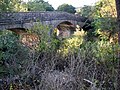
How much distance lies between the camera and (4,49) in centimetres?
801

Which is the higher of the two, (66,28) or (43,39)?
(43,39)

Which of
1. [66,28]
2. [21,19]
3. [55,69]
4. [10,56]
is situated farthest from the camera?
[66,28]

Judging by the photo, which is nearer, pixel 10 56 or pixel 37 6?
pixel 10 56

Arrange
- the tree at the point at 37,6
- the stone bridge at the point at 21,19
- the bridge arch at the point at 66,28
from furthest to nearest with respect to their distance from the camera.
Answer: the tree at the point at 37,6, the bridge arch at the point at 66,28, the stone bridge at the point at 21,19

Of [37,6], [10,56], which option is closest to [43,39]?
[10,56]

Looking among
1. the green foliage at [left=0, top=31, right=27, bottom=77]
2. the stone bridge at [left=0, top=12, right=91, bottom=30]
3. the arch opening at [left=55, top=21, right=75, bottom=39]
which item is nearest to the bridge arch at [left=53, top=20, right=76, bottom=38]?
the arch opening at [left=55, top=21, right=75, bottom=39]

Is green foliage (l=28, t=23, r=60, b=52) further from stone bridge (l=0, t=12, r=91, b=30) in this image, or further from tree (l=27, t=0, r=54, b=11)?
tree (l=27, t=0, r=54, b=11)

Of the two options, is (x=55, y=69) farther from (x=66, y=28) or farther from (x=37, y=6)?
(x=37, y=6)

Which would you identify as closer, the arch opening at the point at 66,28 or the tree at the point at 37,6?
the arch opening at the point at 66,28

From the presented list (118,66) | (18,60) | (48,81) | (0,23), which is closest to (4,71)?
(18,60)

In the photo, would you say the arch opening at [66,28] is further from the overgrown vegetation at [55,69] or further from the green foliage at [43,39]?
the overgrown vegetation at [55,69]

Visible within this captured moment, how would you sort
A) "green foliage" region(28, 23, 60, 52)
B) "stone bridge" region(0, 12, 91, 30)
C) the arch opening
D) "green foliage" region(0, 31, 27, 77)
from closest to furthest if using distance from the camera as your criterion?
"green foliage" region(0, 31, 27, 77) < "green foliage" region(28, 23, 60, 52) < "stone bridge" region(0, 12, 91, 30) < the arch opening

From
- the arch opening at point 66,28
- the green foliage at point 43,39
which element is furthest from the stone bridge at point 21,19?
the arch opening at point 66,28

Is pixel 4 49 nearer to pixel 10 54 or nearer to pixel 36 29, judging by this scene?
pixel 10 54
